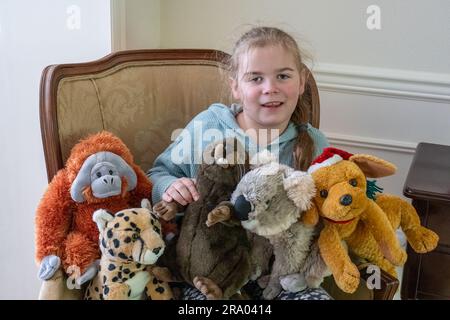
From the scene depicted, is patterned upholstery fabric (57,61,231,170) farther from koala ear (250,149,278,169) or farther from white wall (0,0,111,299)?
koala ear (250,149,278,169)

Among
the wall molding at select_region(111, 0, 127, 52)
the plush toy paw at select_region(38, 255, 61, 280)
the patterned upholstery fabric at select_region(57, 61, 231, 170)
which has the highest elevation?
the wall molding at select_region(111, 0, 127, 52)

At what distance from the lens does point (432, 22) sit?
→ 4.81 feet

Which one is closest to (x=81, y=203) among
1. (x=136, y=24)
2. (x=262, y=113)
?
(x=262, y=113)

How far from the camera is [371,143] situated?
1.60m

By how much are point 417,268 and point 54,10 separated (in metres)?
1.14

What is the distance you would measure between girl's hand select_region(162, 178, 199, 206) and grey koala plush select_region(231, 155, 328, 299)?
4.4 inches

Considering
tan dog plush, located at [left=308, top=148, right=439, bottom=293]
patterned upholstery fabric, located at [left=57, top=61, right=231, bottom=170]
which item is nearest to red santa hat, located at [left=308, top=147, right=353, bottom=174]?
tan dog plush, located at [left=308, top=148, right=439, bottom=293]

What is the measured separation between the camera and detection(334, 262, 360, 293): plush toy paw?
902 mm

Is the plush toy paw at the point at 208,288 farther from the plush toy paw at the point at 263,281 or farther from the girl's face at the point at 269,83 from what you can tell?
the girl's face at the point at 269,83

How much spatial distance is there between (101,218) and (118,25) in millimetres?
648

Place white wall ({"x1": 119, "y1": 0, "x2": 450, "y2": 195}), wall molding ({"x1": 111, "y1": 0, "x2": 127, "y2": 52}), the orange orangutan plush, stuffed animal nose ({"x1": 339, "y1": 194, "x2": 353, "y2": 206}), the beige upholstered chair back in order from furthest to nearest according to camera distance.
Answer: white wall ({"x1": 119, "y1": 0, "x2": 450, "y2": 195}) → wall molding ({"x1": 111, "y1": 0, "x2": 127, "y2": 52}) → the beige upholstered chair back → the orange orangutan plush → stuffed animal nose ({"x1": 339, "y1": 194, "x2": 353, "y2": 206})
